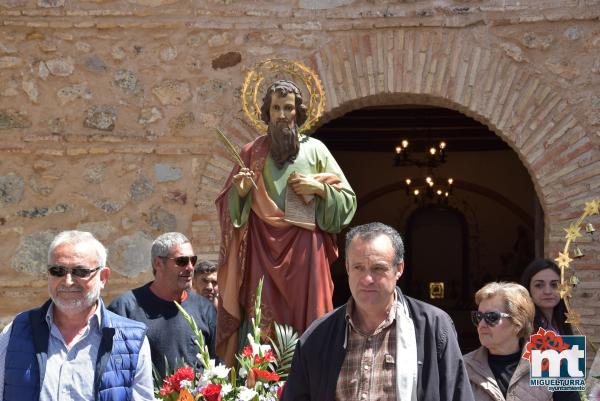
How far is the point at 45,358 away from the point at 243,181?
2131 mm

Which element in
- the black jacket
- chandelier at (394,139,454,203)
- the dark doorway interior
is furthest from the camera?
the dark doorway interior

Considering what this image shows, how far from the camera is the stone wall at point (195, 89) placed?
29.6 feet

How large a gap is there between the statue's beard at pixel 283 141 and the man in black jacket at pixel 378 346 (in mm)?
2090

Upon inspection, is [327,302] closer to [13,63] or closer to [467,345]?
[13,63]

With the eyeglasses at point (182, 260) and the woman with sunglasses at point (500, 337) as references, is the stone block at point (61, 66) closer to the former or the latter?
the eyeglasses at point (182, 260)

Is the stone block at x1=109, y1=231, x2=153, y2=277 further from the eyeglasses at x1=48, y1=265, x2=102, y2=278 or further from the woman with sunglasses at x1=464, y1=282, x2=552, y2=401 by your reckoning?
the eyeglasses at x1=48, y1=265, x2=102, y2=278

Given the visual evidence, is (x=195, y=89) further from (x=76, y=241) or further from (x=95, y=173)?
(x=76, y=241)

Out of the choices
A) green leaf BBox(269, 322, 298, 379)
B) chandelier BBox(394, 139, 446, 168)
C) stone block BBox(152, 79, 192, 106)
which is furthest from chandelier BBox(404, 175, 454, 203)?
green leaf BBox(269, 322, 298, 379)

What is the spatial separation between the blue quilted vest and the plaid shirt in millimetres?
815

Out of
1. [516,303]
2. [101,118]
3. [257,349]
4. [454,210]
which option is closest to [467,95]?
[101,118]

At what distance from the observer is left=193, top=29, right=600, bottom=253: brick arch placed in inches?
351

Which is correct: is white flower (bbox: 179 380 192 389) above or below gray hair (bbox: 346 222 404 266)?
below

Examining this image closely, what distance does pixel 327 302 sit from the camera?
20.4 ft

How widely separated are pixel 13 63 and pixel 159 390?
490 cm
